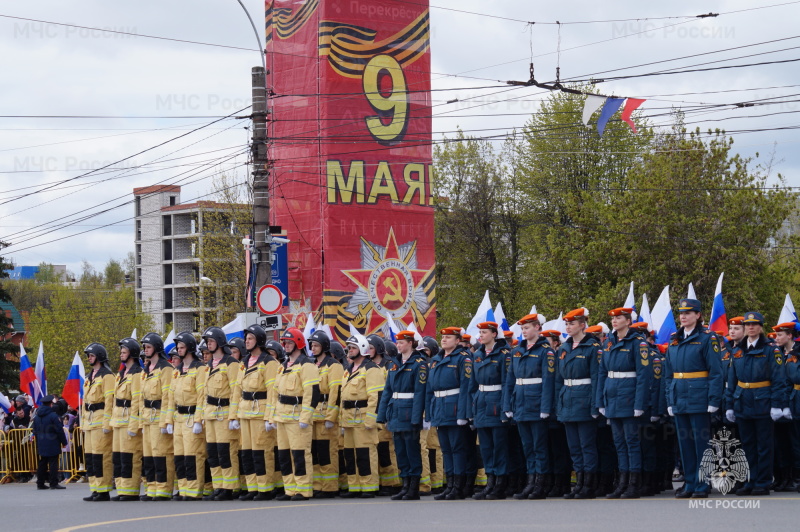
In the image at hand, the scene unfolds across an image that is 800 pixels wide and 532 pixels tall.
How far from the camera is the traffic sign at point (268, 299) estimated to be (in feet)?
65.8

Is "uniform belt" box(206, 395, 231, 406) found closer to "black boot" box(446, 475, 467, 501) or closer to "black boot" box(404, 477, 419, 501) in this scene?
"black boot" box(404, 477, 419, 501)

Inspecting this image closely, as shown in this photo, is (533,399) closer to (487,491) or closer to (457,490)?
(487,491)

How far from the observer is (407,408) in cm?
1436

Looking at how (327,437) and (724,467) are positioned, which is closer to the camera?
(724,467)

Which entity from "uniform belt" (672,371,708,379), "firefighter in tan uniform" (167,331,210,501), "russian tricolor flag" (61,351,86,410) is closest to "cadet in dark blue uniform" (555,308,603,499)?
"uniform belt" (672,371,708,379)

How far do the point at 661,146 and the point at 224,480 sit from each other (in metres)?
27.9

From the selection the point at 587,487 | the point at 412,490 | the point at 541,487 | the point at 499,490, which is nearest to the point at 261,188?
the point at 412,490

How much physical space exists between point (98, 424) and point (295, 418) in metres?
3.50

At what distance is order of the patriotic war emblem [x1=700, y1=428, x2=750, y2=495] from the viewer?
1270 cm

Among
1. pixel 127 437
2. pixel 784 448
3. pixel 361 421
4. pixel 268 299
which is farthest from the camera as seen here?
pixel 268 299

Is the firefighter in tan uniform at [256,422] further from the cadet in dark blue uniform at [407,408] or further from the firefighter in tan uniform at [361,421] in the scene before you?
the cadet in dark blue uniform at [407,408]

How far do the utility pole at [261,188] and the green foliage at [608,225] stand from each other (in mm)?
12394

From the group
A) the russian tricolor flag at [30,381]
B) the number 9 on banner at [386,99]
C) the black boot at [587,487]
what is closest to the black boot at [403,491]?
the black boot at [587,487]

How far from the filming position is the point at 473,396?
547 inches
